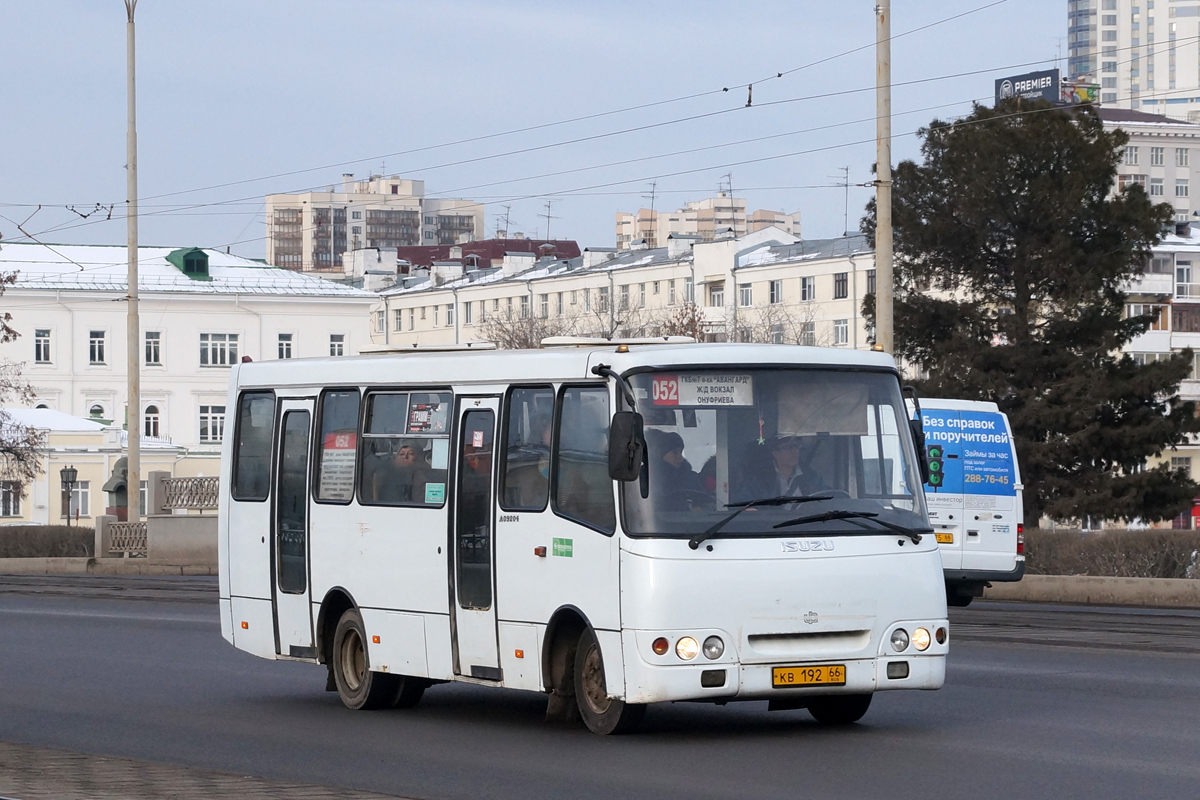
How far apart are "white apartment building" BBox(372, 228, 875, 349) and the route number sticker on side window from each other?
7624 centimetres

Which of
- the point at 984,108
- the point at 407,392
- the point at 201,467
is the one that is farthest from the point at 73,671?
the point at 201,467

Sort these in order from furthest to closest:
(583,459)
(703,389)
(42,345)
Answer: (42,345) < (583,459) < (703,389)

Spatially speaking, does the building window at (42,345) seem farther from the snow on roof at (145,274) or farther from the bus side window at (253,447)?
the bus side window at (253,447)

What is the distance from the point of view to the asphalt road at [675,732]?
10016 millimetres

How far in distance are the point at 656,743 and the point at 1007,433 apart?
14900 mm

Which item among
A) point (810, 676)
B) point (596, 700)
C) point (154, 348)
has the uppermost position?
point (154, 348)

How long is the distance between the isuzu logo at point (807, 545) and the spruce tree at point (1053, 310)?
124 feet

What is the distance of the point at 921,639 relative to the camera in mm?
11664

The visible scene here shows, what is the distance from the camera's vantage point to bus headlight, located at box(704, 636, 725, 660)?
36.9ft

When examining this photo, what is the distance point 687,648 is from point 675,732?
42.8 inches

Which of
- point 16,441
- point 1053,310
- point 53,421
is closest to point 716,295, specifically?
Result: point 53,421

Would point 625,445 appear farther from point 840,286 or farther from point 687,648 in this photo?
point 840,286

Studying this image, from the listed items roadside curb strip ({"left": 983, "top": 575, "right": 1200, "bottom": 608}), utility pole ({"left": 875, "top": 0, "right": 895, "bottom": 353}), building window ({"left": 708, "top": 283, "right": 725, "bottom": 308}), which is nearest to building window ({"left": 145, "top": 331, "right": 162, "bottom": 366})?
building window ({"left": 708, "top": 283, "right": 725, "bottom": 308})

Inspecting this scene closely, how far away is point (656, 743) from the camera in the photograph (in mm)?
11555
